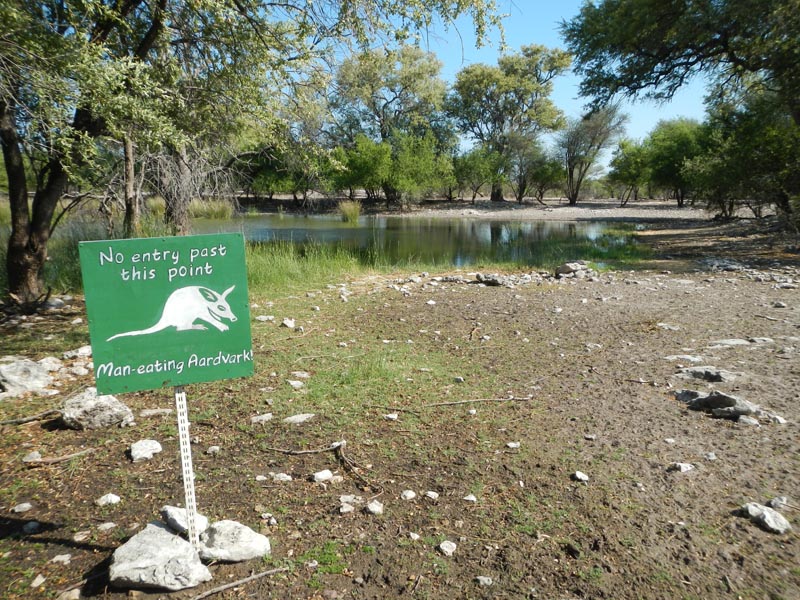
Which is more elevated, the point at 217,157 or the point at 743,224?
the point at 217,157

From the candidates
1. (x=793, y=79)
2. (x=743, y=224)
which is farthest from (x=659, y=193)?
(x=793, y=79)

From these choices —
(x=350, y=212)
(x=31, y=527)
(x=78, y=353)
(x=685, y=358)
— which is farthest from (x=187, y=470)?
(x=350, y=212)

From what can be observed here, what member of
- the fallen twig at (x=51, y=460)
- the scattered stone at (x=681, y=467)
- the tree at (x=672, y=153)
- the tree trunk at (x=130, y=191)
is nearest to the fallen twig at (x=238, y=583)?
the fallen twig at (x=51, y=460)

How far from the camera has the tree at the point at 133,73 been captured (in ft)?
15.8

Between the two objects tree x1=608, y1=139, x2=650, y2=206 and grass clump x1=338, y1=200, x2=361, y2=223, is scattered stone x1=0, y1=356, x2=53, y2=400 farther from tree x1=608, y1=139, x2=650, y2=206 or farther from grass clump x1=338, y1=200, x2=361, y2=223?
tree x1=608, y1=139, x2=650, y2=206

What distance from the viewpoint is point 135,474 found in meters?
3.16

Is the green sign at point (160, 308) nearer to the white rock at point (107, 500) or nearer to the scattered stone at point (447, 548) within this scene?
the white rock at point (107, 500)

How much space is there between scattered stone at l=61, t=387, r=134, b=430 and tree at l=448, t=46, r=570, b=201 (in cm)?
5405

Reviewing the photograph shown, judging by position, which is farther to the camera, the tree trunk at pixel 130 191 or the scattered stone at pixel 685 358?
the tree trunk at pixel 130 191

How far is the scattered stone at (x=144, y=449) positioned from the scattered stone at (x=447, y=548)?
206 centimetres

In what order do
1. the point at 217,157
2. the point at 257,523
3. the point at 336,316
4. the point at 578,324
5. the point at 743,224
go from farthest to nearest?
the point at 743,224 → the point at 217,157 → the point at 336,316 → the point at 578,324 → the point at 257,523

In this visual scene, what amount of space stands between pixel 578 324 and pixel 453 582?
5.04m

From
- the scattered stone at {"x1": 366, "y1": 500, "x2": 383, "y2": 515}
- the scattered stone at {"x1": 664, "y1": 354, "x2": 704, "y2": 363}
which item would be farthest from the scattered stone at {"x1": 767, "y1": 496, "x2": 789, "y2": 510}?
the scattered stone at {"x1": 664, "y1": 354, "x2": 704, "y2": 363}

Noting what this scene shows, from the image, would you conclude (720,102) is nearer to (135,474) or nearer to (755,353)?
(755,353)
